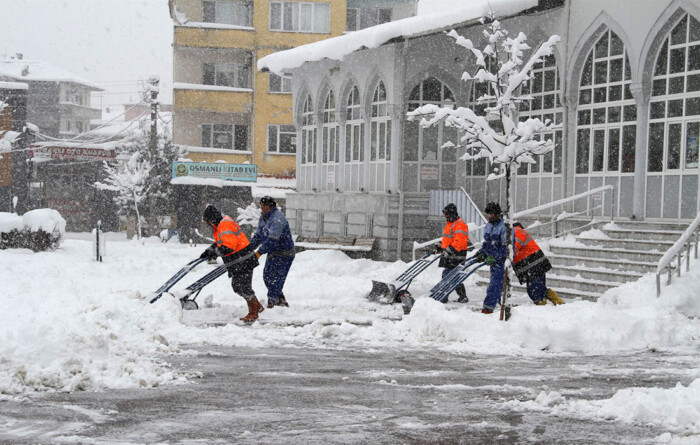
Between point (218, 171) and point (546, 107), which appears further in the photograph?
point (218, 171)

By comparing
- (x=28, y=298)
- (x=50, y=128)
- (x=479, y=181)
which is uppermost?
(x=50, y=128)

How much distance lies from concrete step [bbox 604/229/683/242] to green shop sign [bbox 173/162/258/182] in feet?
77.0

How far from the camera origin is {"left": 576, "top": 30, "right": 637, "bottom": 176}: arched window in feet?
61.7

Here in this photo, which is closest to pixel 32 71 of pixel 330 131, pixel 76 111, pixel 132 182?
pixel 76 111

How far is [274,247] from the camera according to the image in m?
13.8

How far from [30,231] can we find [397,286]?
48.1 ft

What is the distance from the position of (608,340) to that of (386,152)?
14061 mm

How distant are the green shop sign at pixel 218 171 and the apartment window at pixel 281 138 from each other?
3.26 meters

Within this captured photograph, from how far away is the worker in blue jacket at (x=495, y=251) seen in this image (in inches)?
514

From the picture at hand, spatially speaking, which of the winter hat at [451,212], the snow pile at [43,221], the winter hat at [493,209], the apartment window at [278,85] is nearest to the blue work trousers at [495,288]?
the winter hat at [493,209]

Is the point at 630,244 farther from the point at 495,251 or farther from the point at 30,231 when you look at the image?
the point at 30,231

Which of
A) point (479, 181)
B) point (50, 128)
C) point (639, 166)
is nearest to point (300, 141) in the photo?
point (479, 181)

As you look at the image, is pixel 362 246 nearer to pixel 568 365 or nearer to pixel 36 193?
pixel 568 365

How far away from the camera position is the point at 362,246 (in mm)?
24016
